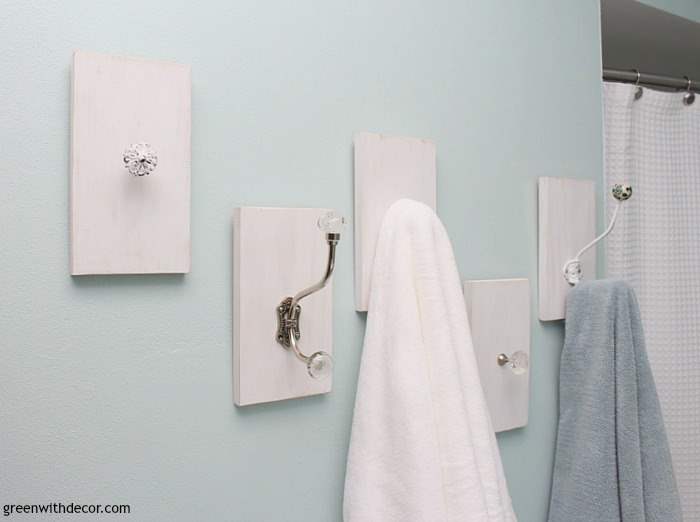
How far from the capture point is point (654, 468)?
3.19 ft

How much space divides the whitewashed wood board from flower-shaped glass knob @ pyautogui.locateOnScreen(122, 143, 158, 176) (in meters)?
0.02

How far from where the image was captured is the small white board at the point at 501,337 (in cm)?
92

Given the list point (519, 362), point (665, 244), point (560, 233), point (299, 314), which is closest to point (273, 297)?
point (299, 314)

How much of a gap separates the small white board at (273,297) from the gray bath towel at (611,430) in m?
0.47

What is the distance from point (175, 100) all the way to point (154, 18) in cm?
10

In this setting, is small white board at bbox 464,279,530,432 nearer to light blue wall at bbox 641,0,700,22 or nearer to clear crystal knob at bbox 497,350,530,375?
clear crystal knob at bbox 497,350,530,375

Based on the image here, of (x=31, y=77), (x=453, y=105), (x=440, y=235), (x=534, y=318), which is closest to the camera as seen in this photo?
(x=31, y=77)

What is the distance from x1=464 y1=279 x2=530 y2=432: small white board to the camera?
92 cm

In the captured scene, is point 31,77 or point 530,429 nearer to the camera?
point 31,77

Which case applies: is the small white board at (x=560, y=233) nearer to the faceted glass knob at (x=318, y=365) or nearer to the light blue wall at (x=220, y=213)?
the light blue wall at (x=220, y=213)

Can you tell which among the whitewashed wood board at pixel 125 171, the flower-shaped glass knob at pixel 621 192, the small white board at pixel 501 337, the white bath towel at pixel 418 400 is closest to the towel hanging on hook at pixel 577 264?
the flower-shaped glass knob at pixel 621 192

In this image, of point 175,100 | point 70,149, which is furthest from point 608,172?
point 70,149

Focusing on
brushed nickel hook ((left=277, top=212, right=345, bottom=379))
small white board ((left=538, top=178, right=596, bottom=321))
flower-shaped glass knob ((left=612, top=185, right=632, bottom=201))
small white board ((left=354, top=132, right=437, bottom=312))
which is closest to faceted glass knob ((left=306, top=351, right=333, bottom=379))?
brushed nickel hook ((left=277, top=212, right=345, bottom=379))

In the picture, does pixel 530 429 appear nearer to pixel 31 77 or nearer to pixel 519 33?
pixel 519 33
